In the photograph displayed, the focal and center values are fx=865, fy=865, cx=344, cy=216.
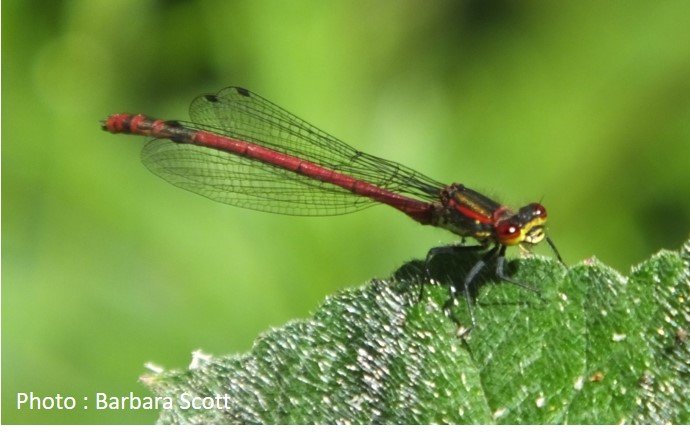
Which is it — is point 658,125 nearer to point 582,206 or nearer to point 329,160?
point 582,206

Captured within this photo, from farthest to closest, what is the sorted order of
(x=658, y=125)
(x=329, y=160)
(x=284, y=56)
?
1. (x=284, y=56)
2. (x=658, y=125)
3. (x=329, y=160)

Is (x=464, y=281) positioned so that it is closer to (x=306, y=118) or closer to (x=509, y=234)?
(x=509, y=234)

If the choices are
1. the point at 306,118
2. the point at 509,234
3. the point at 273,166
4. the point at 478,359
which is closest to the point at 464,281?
the point at 478,359

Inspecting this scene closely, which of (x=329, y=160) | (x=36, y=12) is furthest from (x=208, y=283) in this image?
(x=36, y=12)

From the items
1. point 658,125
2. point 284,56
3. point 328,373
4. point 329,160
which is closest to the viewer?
point 328,373

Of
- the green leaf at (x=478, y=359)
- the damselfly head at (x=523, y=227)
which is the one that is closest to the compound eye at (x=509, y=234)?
the damselfly head at (x=523, y=227)

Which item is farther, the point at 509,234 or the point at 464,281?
the point at 509,234

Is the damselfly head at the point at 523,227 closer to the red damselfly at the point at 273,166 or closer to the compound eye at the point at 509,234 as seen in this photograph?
the compound eye at the point at 509,234
